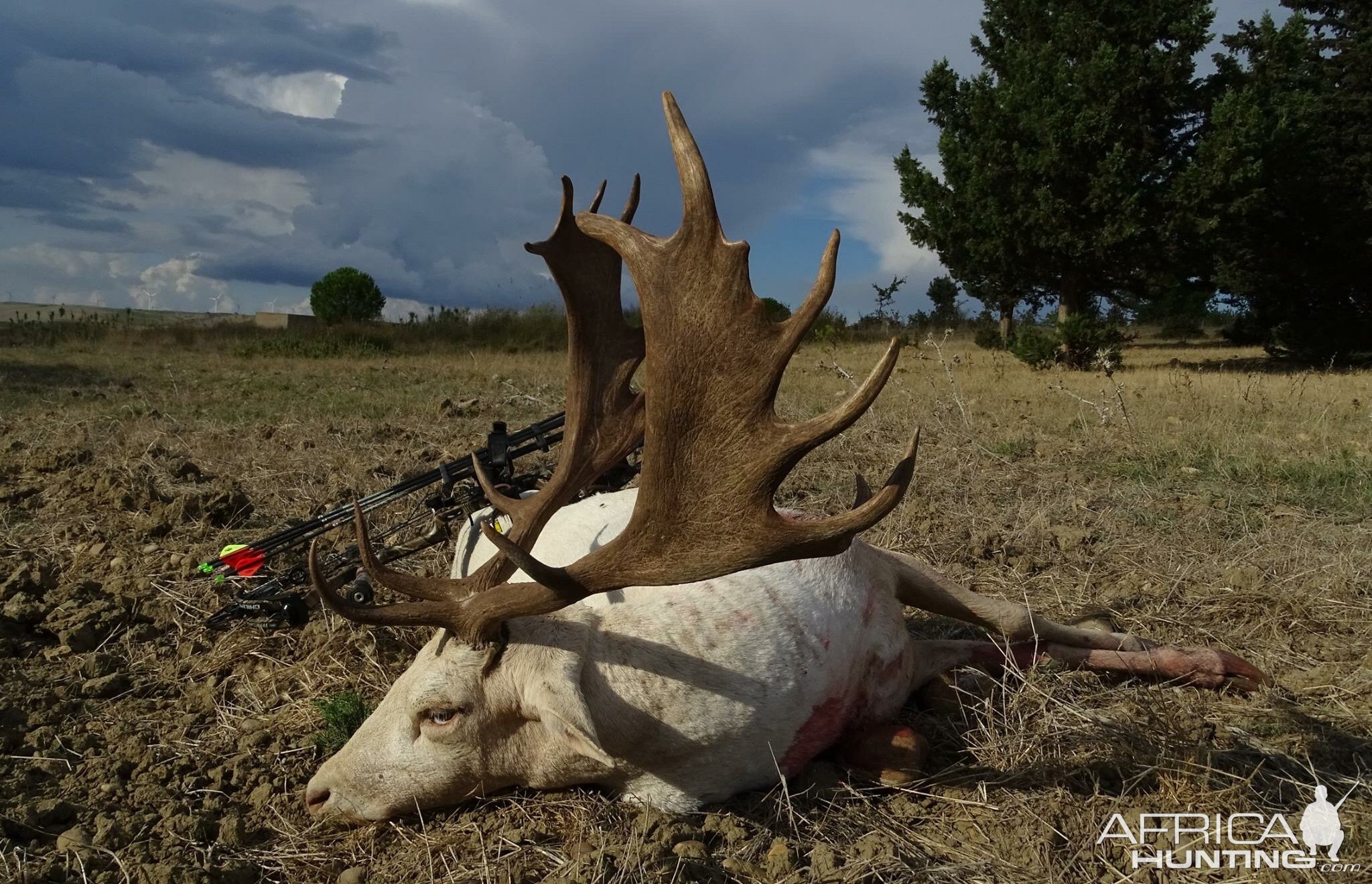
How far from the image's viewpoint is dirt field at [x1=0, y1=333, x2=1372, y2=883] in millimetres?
2449

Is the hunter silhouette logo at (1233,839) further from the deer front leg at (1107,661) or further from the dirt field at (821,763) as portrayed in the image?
the deer front leg at (1107,661)

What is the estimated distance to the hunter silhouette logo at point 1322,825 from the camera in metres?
2.48

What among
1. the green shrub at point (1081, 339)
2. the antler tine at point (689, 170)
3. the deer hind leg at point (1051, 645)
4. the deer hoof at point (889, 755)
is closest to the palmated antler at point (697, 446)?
the antler tine at point (689, 170)

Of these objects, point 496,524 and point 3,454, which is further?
point 3,454

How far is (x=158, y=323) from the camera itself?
74.3 feet

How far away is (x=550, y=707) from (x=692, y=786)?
0.53 meters

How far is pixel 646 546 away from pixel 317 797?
1.18 meters

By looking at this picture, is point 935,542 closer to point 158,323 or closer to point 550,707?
point 550,707

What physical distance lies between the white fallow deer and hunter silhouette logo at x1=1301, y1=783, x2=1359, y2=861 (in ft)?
3.86

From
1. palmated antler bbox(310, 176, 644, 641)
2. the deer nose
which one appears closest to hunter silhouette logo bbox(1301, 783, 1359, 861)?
palmated antler bbox(310, 176, 644, 641)

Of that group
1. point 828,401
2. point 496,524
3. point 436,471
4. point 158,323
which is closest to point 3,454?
point 436,471

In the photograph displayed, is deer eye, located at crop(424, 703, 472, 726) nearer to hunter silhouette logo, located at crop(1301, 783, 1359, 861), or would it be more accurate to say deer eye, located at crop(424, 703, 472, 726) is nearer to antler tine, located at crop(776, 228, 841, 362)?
antler tine, located at crop(776, 228, 841, 362)

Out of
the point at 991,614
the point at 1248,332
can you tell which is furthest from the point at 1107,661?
the point at 1248,332

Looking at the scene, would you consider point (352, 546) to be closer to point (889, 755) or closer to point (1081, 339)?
point (889, 755)
